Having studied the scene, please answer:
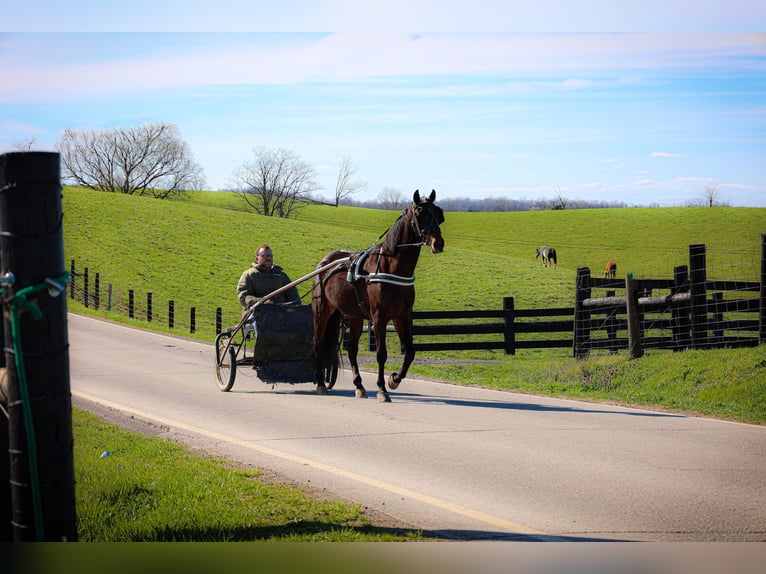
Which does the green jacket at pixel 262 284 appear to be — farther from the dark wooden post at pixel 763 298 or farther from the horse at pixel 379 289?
the dark wooden post at pixel 763 298

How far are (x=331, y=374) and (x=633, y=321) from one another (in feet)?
19.0

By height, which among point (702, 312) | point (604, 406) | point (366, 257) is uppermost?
point (366, 257)

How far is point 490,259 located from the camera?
60875 mm

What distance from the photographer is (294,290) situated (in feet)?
43.8

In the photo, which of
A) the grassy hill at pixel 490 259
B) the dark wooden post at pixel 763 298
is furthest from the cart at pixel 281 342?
the dark wooden post at pixel 763 298

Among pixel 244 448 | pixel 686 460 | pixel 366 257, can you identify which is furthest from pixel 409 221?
pixel 686 460

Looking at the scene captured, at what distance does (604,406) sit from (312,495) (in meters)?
6.27

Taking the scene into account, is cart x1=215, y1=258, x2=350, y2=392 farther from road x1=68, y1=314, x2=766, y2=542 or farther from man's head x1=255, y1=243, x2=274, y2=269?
man's head x1=255, y1=243, x2=274, y2=269

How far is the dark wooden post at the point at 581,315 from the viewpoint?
1864 cm

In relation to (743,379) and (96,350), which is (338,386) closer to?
(743,379)

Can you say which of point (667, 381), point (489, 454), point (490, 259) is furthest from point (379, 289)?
point (490, 259)

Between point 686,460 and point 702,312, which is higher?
point 702,312

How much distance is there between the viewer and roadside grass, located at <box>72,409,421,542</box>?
5531 millimetres

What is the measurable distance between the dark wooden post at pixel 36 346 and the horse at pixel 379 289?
20.1 feet
